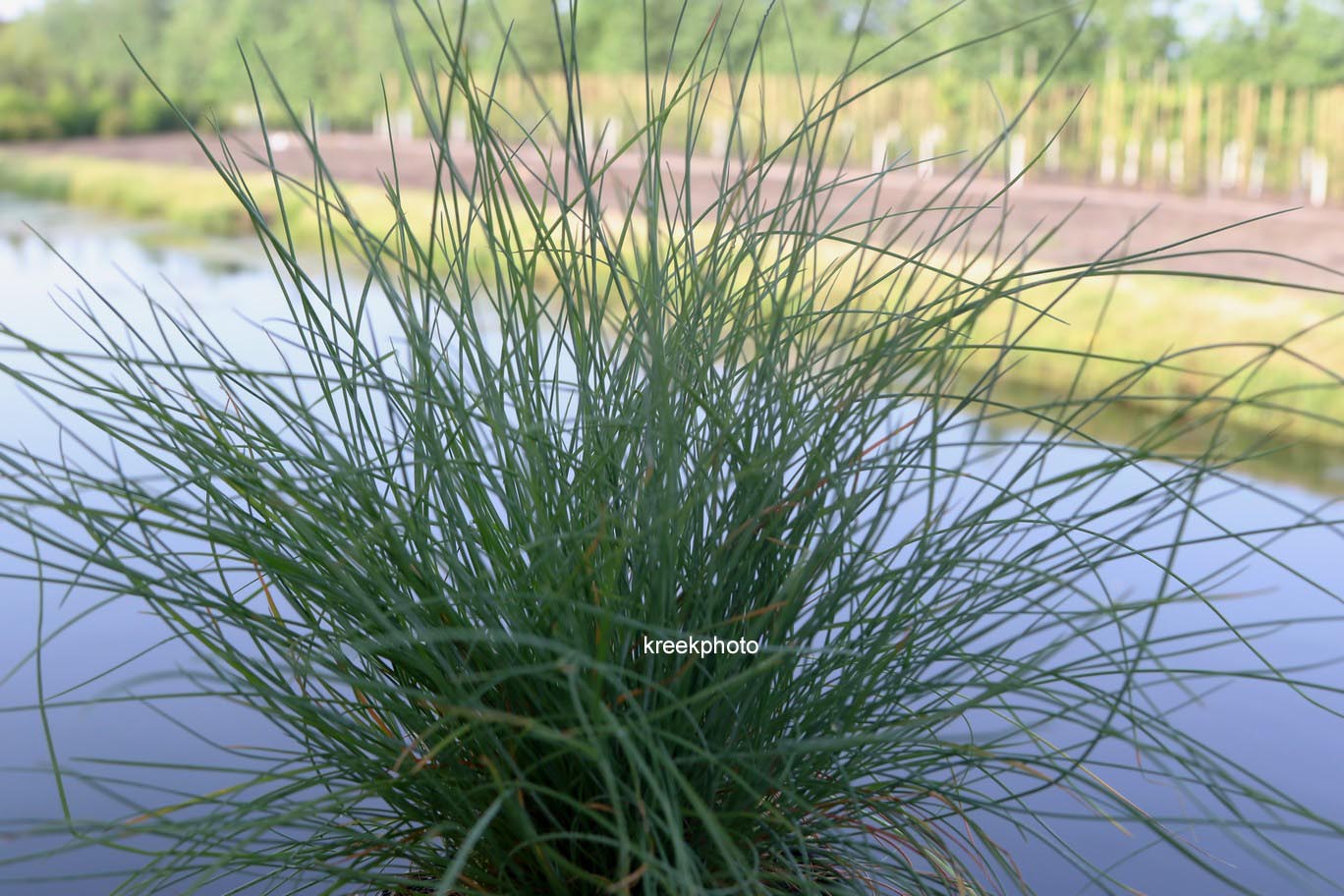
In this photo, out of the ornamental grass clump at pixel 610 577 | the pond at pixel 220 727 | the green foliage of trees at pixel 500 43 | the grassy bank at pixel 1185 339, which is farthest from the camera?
the green foliage of trees at pixel 500 43

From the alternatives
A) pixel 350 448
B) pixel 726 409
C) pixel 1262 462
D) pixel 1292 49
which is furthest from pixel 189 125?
pixel 1292 49

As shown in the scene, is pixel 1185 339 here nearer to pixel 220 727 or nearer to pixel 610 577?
pixel 220 727

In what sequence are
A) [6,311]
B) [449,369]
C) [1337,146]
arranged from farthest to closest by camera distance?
1. [1337,146]
2. [6,311]
3. [449,369]

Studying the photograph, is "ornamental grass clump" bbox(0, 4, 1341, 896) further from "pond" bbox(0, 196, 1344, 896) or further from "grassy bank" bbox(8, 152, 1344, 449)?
"grassy bank" bbox(8, 152, 1344, 449)

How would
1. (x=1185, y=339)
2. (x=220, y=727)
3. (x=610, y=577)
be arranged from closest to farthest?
(x=610, y=577), (x=220, y=727), (x=1185, y=339)

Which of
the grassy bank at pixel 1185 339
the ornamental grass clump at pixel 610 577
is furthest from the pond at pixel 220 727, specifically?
the grassy bank at pixel 1185 339

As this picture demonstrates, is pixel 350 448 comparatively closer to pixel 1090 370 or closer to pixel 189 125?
pixel 189 125

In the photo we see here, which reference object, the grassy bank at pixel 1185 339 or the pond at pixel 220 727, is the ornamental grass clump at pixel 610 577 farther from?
the grassy bank at pixel 1185 339

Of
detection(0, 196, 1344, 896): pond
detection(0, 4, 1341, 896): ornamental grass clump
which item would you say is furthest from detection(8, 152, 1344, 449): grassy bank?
detection(0, 4, 1341, 896): ornamental grass clump

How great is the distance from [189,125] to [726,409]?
286 millimetres

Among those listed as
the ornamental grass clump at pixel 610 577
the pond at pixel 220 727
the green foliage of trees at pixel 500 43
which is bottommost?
the pond at pixel 220 727

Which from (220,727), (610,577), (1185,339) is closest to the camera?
(610,577)

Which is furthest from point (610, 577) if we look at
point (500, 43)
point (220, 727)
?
point (500, 43)

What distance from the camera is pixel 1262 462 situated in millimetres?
1933
